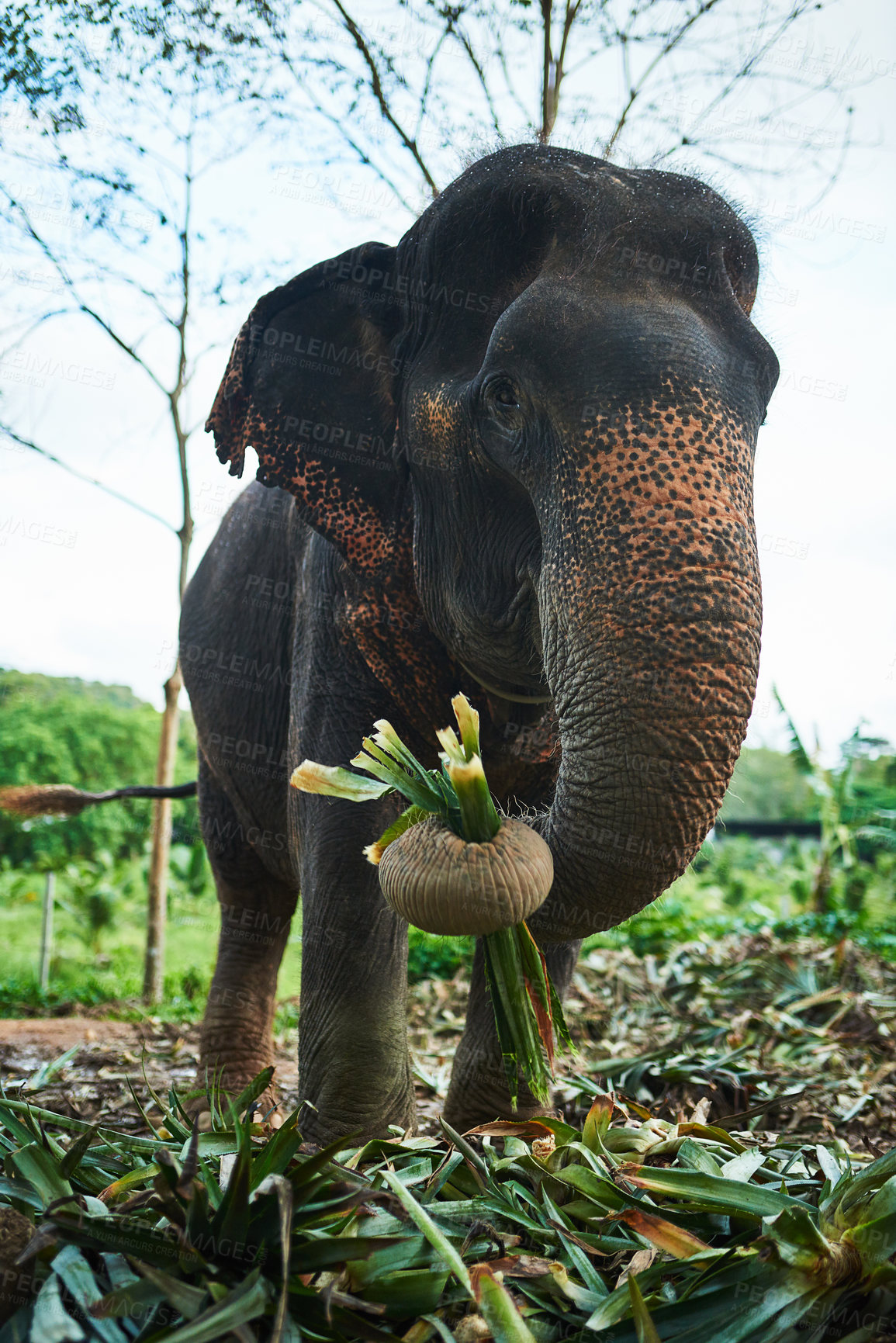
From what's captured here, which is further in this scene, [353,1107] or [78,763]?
[78,763]

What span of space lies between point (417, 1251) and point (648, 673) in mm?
892

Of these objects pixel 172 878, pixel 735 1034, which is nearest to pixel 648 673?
pixel 735 1034

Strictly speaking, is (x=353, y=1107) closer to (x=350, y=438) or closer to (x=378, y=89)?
(x=350, y=438)

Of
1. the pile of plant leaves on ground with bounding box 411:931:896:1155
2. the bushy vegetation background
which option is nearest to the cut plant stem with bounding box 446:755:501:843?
the pile of plant leaves on ground with bounding box 411:931:896:1155

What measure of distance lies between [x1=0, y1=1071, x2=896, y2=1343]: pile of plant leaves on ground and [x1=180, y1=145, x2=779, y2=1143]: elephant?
182 mm

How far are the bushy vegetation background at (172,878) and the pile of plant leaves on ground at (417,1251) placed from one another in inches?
149

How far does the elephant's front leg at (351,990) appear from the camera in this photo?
2.46 metres

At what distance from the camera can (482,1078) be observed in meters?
2.77

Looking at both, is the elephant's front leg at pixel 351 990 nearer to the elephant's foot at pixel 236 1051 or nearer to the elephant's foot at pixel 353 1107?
the elephant's foot at pixel 353 1107

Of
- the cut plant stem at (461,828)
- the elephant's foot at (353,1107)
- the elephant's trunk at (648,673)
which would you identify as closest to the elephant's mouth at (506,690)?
the elephant's trunk at (648,673)

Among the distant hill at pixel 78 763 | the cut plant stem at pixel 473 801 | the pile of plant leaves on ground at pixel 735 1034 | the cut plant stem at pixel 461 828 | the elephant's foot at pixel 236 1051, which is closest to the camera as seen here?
the cut plant stem at pixel 473 801

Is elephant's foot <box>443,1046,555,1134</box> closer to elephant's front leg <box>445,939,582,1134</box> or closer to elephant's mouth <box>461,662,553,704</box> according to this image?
elephant's front leg <box>445,939,582,1134</box>

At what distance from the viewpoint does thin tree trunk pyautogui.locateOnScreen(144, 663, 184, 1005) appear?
23.1 ft

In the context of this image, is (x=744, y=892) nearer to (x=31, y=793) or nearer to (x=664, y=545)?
(x=31, y=793)
